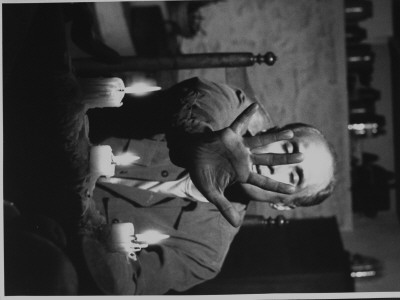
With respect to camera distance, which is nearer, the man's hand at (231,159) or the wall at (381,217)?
the man's hand at (231,159)

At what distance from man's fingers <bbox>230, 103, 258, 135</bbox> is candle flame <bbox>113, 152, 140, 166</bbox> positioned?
0.22 meters

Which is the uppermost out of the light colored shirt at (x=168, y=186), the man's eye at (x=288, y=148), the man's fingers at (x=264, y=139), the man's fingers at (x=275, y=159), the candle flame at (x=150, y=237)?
the man's fingers at (x=264, y=139)

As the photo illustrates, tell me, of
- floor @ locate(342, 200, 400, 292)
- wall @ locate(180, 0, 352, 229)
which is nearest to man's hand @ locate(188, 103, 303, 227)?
wall @ locate(180, 0, 352, 229)

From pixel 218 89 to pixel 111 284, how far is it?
1.57 feet

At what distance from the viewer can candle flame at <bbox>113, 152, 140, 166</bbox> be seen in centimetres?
117

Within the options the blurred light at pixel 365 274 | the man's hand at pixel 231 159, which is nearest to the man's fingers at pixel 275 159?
the man's hand at pixel 231 159

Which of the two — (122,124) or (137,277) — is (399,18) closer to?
(122,124)

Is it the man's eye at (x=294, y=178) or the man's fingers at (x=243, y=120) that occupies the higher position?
the man's fingers at (x=243, y=120)

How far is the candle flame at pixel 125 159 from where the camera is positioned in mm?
1168

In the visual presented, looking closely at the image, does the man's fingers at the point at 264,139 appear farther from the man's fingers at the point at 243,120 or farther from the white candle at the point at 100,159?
the white candle at the point at 100,159

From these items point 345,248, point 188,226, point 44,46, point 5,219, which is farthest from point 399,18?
point 5,219

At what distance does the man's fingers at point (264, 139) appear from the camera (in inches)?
42.4

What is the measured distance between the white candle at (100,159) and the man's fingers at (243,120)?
26 centimetres

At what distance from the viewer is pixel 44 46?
1.17 m
